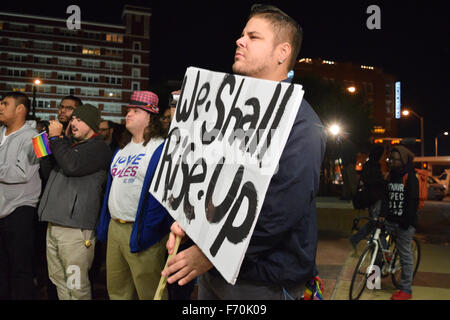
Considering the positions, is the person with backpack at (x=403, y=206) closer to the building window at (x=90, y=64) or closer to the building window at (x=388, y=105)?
the building window at (x=388, y=105)

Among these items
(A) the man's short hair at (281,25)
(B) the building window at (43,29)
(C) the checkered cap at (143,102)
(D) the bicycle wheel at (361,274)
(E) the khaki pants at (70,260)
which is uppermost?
(B) the building window at (43,29)

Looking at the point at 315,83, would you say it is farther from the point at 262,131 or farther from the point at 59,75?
the point at 59,75

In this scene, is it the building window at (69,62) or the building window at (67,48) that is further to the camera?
the building window at (69,62)

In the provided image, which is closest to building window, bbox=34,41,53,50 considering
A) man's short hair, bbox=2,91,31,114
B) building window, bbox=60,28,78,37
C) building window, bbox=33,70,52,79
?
building window, bbox=60,28,78,37

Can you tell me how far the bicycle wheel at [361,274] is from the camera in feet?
14.6

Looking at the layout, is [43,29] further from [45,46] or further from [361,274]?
[361,274]

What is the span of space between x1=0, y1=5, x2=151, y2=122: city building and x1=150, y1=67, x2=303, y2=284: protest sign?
70114 millimetres

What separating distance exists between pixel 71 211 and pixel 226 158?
232 centimetres

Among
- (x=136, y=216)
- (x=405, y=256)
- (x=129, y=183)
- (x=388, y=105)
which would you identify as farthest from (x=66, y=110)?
(x=388, y=105)

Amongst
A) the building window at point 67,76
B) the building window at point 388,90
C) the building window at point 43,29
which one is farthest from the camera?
the building window at point 67,76

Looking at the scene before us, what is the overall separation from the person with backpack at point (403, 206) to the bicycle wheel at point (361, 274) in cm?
36

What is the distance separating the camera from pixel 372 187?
5.39 metres

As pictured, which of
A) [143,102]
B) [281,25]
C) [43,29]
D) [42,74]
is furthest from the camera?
[42,74]

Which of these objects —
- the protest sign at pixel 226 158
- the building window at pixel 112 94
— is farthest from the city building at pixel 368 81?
the protest sign at pixel 226 158
